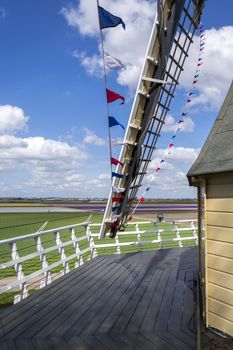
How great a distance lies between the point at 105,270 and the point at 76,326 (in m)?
4.26

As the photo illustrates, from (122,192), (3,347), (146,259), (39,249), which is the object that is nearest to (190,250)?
(146,259)

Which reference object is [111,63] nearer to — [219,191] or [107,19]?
[107,19]

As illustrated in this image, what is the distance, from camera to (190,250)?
44.5 ft

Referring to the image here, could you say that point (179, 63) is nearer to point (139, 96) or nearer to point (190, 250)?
point (139, 96)

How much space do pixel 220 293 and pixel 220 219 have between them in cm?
104

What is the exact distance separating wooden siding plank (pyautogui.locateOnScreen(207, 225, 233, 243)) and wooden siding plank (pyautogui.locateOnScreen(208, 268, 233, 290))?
1.56ft

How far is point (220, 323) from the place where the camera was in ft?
16.2

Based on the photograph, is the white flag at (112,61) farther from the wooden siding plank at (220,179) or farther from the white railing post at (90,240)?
the white railing post at (90,240)

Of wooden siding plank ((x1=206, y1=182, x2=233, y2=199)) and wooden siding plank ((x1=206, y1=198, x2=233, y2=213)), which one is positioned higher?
wooden siding plank ((x1=206, y1=182, x2=233, y2=199))

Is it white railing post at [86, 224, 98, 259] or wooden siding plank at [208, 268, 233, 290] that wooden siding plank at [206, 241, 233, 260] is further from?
white railing post at [86, 224, 98, 259]

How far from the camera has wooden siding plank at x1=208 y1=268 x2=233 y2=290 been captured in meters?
4.79

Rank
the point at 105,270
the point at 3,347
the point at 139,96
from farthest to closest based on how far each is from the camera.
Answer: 1. the point at 105,270
2. the point at 139,96
3. the point at 3,347

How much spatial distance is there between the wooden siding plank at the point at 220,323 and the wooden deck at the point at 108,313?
0.28 meters

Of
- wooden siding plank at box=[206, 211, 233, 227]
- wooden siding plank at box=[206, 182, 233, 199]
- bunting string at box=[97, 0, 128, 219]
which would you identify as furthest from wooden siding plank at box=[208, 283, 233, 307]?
bunting string at box=[97, 0, 128, 219]
